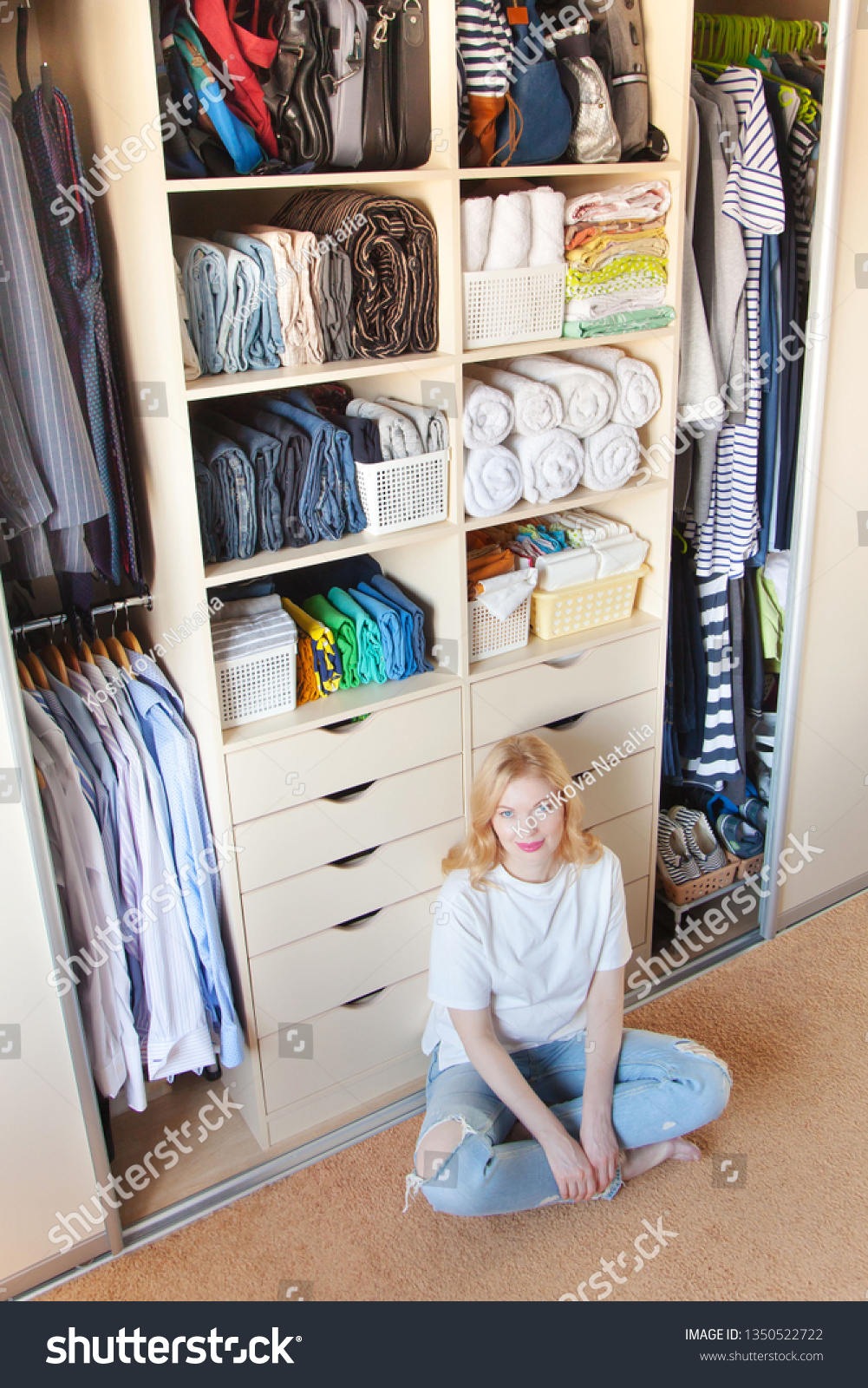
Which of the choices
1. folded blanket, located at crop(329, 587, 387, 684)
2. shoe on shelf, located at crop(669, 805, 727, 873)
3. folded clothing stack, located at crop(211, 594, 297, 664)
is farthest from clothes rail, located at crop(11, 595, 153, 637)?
shoe on shelf, located at crop(669, 805, 727, 873)

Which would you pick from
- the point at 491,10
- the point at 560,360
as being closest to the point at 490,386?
the point at 560,360

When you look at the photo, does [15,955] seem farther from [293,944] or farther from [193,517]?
[193,517]

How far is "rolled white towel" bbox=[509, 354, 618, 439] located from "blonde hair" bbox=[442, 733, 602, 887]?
59 centimetres

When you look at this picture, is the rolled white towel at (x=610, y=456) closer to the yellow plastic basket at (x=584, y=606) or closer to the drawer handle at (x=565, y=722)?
the yellow plastic basket at (x=584, y=606)

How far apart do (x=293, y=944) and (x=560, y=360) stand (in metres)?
1.20

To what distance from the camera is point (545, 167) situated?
1.87 meters

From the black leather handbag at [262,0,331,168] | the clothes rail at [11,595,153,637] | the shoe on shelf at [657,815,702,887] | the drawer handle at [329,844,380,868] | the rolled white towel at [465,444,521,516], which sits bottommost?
the shoe on shelf at [657,815,702,887]

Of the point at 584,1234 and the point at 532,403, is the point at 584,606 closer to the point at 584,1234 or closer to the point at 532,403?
the point at 532,403

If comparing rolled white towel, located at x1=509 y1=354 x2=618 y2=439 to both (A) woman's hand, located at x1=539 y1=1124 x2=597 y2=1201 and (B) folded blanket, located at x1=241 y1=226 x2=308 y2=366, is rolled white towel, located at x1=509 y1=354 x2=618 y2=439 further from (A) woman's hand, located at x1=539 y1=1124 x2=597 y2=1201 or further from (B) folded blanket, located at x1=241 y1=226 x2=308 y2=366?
(A) woman's hand, located at x1=539 y1=1124 x2=597 y2=1201

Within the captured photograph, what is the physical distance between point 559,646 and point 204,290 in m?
0.94

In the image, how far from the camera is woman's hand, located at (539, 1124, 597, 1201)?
1.90m
